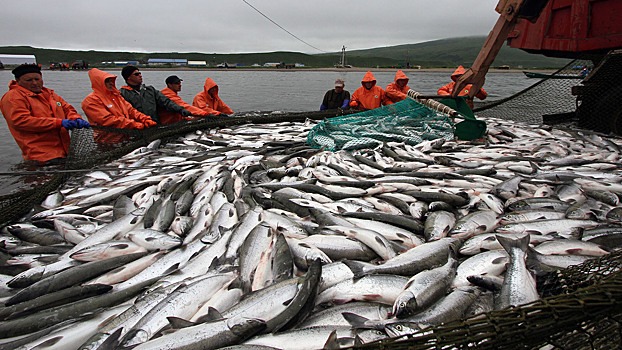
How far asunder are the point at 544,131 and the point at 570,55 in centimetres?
257

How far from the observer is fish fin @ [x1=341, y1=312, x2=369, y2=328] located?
2.26 metres

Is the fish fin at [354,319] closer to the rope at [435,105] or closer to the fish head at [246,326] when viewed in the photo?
the fish head at [246,326]

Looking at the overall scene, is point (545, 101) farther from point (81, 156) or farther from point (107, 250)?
point (81, 156)

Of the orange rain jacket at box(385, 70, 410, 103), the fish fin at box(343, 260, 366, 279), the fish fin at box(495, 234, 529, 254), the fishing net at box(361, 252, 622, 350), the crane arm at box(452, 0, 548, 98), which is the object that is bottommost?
the fish fin at box(343, 260, 366, 279)

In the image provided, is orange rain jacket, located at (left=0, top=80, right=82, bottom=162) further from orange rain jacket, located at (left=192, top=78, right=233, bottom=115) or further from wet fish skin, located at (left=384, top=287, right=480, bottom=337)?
wet fish skin, located at (left=384, top=287, right=480, bottom=337)

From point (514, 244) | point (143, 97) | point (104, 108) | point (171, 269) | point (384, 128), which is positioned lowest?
point (171, 269)

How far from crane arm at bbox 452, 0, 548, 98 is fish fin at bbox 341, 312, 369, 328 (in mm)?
7160

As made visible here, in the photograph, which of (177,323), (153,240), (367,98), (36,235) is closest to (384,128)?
(367,98)

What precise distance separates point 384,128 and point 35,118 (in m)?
6.54

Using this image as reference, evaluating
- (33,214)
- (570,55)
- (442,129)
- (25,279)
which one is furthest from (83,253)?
(570,55)

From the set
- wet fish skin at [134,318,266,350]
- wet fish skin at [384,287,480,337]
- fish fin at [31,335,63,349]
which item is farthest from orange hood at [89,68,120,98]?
wet fish skin at [384,287,480,337]

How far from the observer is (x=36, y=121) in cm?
655

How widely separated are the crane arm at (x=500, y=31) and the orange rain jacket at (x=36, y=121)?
338 inches

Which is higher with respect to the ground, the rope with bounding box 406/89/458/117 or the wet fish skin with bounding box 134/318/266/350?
the rope with bounding box 406/89/458/117
